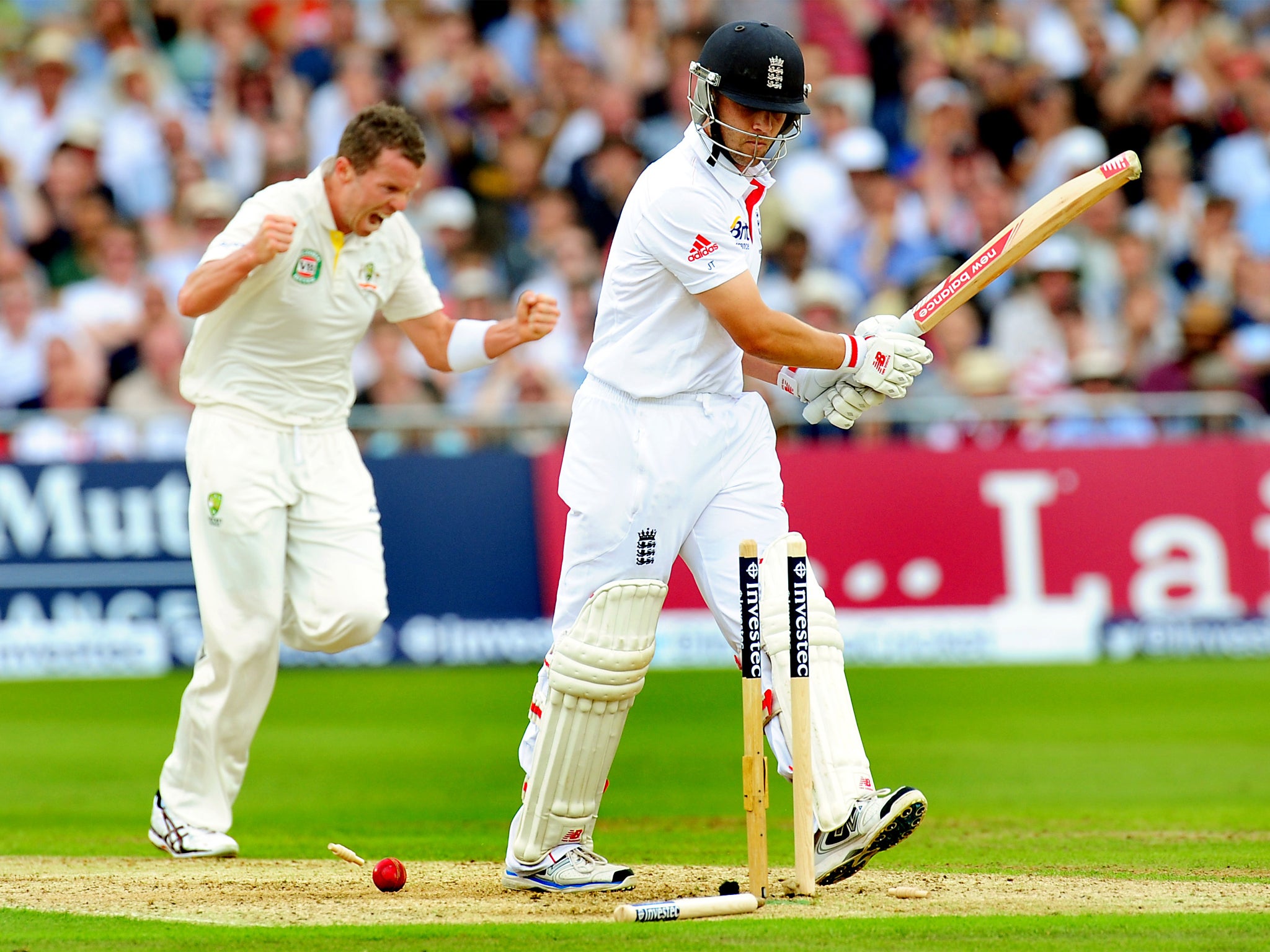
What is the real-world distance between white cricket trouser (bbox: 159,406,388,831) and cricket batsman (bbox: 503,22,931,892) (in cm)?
131

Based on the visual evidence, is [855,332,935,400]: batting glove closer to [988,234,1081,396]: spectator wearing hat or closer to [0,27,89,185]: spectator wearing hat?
[988,234,1081,396]: spectator wearing hat

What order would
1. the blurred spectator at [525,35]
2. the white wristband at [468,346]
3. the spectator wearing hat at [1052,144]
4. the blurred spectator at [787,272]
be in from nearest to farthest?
1. the white wristband at [468,346]
2. the blurred spectator at [787,272]
3. the spectator wearing hat at [1052,144]
4. the blurred spectator at [525,35]

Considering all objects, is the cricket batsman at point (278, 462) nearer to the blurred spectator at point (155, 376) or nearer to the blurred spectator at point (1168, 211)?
the blurred spectator at point (155, 376)

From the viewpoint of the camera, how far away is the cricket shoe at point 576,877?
534cm

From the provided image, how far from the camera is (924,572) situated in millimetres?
11984

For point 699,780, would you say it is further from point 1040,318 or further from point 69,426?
point 1040,318

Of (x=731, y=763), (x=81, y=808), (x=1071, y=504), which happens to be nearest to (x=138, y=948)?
(x=81, y=808)

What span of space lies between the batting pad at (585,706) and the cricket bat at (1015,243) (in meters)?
0.87

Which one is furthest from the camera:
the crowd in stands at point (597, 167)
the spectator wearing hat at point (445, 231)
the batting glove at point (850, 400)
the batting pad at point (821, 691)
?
the spectator wearing hat at point (445, 231)

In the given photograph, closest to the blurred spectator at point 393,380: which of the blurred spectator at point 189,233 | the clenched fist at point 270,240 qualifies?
the blurred spectator at point 189,233

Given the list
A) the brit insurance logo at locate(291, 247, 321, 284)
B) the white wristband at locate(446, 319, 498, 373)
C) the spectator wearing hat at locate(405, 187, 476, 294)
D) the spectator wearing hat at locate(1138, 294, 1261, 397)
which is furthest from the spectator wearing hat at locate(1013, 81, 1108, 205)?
the brit insurance logo at locate(291, 247, 321, 284)

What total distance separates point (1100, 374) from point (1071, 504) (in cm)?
111

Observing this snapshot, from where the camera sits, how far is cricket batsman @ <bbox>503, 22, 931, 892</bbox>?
17.0 feet

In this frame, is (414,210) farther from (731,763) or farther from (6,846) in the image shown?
(6,846)
